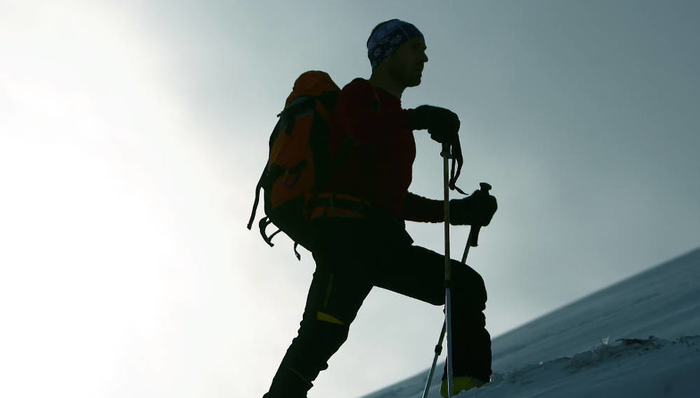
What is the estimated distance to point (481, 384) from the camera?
3564 millimetres

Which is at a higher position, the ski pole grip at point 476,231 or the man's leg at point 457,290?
the ski pole grip at point 476,231

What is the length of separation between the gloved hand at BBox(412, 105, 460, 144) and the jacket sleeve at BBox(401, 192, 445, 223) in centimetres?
64

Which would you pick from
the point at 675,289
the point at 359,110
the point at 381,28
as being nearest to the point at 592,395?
the point at 359,110

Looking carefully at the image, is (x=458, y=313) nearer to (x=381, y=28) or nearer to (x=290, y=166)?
(x=290, y=166)

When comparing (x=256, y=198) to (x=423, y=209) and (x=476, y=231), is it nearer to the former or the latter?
(x=423, y=209)

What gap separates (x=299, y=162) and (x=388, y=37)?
969 mm

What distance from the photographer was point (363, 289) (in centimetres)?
353

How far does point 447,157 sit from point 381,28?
876 millimetres

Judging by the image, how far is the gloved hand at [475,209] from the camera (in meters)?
4.00

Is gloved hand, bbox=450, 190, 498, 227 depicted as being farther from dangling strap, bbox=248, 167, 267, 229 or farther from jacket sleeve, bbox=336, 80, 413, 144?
dangling strap, bbox=248, 167, 267, 229

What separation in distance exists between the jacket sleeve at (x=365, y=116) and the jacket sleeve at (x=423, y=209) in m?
0.68

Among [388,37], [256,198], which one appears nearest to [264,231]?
[256,198]

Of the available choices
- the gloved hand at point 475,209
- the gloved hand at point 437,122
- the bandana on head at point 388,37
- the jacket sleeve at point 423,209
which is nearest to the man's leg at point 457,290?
the gloved hand at point 475,209

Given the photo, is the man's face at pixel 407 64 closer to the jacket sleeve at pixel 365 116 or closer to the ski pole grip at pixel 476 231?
the jacket sleeve at pixel 365 116
